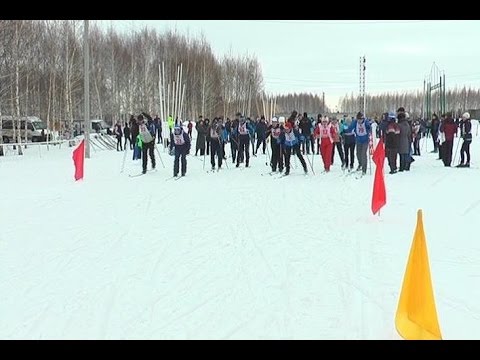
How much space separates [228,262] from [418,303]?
2845 mm

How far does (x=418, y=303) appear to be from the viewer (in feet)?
14.2

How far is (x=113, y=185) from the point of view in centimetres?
1505

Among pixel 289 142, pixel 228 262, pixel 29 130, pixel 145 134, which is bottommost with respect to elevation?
pixel 228 262

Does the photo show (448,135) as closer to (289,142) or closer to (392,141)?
(392,141)

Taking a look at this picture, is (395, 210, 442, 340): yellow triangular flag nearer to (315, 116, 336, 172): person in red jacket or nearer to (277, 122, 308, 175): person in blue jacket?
(277, 122, 308, 175): person in blue jacket

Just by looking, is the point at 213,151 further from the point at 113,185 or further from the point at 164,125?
the point at 164,125

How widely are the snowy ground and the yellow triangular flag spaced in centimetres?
20

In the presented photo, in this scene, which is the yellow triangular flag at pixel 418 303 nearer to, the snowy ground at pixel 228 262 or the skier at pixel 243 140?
the snowy ground at pixel 228 262

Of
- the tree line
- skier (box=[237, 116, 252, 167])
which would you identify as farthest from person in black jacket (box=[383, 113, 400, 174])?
the tree line

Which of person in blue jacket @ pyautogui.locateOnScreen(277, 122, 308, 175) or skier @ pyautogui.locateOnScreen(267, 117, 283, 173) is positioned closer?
person in blue jacket @ pyautogui.locateOnScreen(277, 122, 308, 175)

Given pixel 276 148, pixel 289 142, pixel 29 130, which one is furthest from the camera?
pixel 29 130

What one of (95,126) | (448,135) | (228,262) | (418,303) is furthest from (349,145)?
(95,126)

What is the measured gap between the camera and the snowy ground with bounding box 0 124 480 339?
4754 mm
